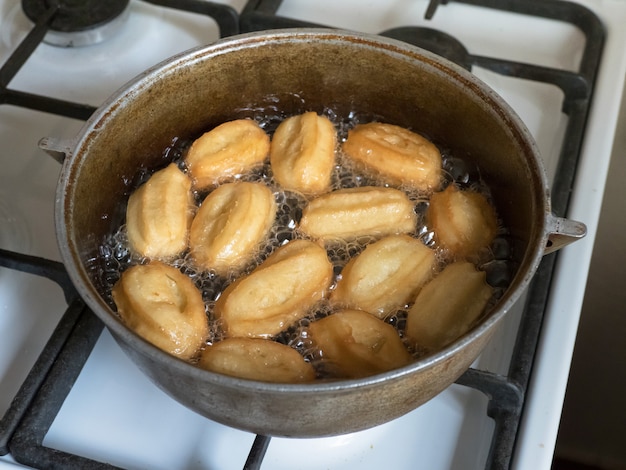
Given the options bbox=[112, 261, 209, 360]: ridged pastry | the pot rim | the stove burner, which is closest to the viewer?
the pot rim

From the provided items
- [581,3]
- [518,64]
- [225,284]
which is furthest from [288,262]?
[581,3]

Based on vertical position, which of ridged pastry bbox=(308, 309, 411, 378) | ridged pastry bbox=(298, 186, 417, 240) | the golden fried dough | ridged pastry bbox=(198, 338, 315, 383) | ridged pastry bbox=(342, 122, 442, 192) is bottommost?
ridged pastry bbox=(198, 338, 315, 383)

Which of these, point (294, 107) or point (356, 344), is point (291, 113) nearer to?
point (294, 107)

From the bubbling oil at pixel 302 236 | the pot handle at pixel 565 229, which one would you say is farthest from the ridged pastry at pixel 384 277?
the pot handle at pixel 565 229

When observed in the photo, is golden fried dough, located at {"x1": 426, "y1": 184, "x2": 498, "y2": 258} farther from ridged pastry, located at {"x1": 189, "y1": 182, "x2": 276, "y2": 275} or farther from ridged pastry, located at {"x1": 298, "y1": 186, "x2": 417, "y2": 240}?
ridged pastry, located at {"x1": 189, "y1": 182, "x2": 276, "y2": 275}

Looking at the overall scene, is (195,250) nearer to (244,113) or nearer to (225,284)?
(225,284)

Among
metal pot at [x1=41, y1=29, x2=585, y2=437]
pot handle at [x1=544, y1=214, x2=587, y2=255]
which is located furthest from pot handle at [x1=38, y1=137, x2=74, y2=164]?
pot handle at [x1=544, y1=214, x2=587, y2=255]
